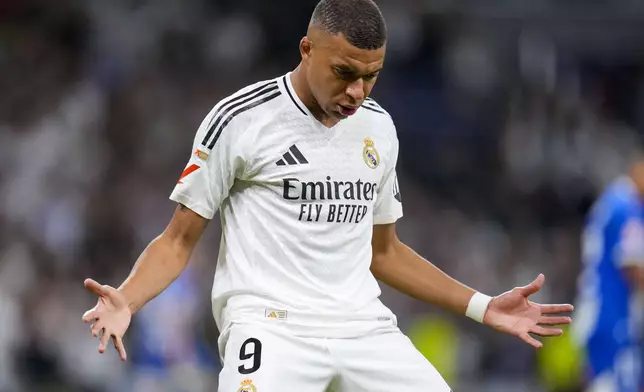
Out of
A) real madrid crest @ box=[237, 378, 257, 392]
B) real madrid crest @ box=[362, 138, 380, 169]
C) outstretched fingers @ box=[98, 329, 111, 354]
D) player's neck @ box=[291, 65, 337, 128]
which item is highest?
player's neck @ box=[291, 65, 337, 128]

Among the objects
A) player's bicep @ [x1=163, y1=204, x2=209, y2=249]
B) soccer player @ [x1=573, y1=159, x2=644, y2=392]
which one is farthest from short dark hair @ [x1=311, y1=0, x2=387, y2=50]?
soccer player @ [x1=573, y1=159, x2=644, y2=392]

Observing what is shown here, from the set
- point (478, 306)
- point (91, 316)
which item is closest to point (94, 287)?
point (91, 316)

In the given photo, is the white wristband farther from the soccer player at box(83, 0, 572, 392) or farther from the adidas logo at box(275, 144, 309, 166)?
the adidas logo at box(275, 144, 309, 166)

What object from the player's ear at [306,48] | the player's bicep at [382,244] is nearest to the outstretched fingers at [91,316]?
the player's ear at [306,48]

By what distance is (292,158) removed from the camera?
4586 millimetres

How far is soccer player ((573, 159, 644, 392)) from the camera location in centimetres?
896

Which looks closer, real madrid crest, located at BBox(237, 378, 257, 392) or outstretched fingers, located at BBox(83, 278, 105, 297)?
outstretched fingers, located at BBox(83, 278, 105, 297)

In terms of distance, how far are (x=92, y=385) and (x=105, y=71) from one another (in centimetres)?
427

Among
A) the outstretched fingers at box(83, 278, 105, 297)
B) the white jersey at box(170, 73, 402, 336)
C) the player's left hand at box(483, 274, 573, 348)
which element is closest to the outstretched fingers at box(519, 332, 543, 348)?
the player's left hand at box(483, 274, 573, 348)

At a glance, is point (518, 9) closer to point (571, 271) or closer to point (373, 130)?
point (571, 271)

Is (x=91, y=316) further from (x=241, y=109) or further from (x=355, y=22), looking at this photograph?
(x=355, y=22)

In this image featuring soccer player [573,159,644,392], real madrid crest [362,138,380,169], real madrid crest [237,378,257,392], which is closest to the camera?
real madrid crest [237,378,257,392]

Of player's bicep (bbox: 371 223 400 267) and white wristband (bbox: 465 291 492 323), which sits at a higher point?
player's bicep (bbox: 371 223 400 267)

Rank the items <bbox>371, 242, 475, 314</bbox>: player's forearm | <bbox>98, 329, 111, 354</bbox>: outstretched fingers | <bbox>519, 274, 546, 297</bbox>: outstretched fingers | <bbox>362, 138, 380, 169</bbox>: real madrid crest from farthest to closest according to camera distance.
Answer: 1. <bbox>371, 242, 475, 314</bbox>: player's forearm
2. <bbox>362, 138, 380, 169</bbox>: real madrid crest
3. <bbox>519, 274, 546, 297</bbox>: outstretched fingers
4. <bbox>98, 329, 111, 354</bbox>: outstretched fingers
